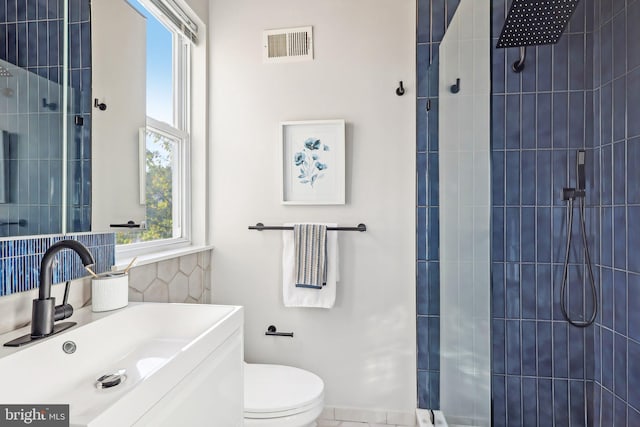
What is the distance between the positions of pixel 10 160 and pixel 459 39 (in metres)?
1.44

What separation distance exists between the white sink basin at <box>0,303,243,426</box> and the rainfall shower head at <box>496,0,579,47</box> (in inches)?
55.4

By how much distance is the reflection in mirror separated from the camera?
3.02ft

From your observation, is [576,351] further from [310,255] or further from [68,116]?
[68,116]

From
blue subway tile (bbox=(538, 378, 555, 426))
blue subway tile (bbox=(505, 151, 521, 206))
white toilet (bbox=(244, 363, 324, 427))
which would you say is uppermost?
blue subway tile (bbox=(505, 151, 521, 206))

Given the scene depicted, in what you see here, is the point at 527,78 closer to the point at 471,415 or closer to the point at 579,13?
the point at 579,13

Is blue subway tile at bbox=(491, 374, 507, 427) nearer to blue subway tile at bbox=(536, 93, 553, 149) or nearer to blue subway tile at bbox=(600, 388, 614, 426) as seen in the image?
blue subway tile at bbox=(600, 388, 614, 426)

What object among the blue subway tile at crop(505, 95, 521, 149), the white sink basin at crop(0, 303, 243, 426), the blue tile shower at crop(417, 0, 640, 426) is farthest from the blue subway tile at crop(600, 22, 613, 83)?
the white sink basin at crop(0, 303, 243, 426)

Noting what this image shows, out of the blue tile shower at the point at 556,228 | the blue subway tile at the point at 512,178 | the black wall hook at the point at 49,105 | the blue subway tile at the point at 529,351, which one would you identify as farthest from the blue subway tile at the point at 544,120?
the black wall hook at the point at 49,105

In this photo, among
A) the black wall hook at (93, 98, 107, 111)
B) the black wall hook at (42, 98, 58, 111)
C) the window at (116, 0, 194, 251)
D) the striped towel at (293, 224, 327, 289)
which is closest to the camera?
the black wall hook at (42, 98, 58, 111)

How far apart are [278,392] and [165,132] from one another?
1398 millimetres

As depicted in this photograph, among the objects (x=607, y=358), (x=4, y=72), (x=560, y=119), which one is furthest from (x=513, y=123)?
(x=4, y=72)

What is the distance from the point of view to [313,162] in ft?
6.51

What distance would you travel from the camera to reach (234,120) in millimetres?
2090

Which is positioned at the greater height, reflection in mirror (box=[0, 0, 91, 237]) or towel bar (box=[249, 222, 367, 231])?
reflection in mirror (box=[0, 0, 91, 237])
